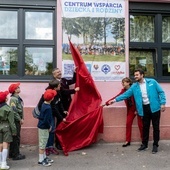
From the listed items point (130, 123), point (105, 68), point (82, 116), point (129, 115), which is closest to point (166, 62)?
point (105, 68)

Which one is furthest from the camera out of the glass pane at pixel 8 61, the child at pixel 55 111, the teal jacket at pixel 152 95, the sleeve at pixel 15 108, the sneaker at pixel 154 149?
the glass pane at pixel 8 61

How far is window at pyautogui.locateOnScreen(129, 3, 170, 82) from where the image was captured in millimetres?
8320

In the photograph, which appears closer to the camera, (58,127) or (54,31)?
(58,127)

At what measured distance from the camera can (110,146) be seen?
296 inches

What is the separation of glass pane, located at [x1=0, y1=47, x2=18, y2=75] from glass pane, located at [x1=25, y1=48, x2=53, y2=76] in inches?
11.4

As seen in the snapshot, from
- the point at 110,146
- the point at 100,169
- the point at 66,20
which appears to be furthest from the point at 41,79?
the point at 100,169

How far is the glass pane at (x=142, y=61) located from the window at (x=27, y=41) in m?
2.07

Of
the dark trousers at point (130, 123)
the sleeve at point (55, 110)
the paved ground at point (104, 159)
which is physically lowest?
the paved ground at point (104, 159)

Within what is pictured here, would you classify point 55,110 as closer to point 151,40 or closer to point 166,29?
point 151,40

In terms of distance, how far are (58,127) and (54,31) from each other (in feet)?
7.95

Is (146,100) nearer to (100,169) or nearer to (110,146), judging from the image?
(110,146)

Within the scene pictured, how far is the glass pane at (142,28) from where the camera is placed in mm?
8391

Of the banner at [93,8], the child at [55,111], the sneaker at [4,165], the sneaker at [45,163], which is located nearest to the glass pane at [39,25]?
the banner at [93,8]

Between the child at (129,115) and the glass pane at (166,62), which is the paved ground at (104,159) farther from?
the glass pane at (166,62)
